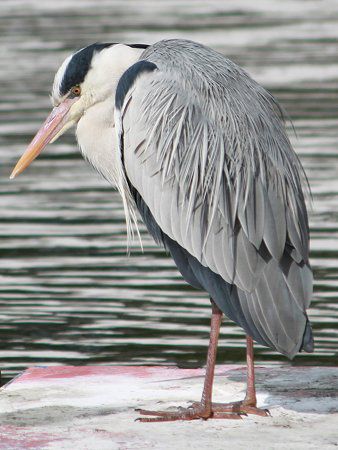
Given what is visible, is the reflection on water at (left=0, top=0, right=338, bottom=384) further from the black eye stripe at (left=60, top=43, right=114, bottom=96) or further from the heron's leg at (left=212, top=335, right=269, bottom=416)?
the black eye stripe at (left=60, top=43, right=114, bottom=96)

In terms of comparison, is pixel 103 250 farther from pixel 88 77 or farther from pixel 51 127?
pixel 88 77

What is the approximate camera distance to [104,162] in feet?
22.4

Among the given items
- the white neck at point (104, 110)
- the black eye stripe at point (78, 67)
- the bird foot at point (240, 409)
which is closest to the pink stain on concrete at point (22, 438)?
the bird foot at point (240, 409)

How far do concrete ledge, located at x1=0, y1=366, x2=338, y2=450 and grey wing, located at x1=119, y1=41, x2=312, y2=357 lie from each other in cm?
38

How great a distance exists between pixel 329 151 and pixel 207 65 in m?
6.59

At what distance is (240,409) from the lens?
6168mm

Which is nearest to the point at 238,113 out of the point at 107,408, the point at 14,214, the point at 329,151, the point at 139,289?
the point at 107,408

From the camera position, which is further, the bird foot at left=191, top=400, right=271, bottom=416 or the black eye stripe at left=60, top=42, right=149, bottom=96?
the black eye stripe at left=60, top=42, right=149, bottom=96

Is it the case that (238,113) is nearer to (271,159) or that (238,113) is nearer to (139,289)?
(271,159)

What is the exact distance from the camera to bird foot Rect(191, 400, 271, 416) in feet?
20.2

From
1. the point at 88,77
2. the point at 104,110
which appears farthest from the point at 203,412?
the point at 88,77

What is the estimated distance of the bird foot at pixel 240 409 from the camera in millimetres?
6148

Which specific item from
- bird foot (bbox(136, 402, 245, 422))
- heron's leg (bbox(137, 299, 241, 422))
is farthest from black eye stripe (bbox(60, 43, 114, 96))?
bird foot (bbox(136, 402, 245, 422))

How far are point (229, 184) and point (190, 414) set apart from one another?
3.13 ft
